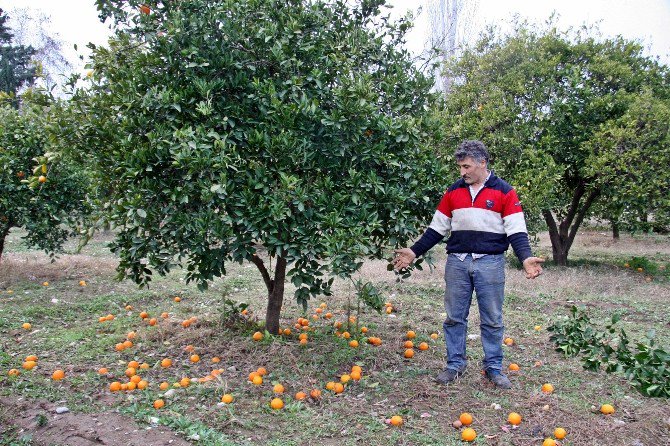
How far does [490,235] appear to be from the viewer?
427 centimetres

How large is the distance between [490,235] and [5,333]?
204 inches

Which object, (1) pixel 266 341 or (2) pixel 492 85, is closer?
(1) pixel 266 341

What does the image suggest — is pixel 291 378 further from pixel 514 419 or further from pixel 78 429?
pixel 514 419

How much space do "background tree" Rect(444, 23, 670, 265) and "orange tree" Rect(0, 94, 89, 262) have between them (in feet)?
21.7

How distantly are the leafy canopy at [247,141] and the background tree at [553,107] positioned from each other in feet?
19.7

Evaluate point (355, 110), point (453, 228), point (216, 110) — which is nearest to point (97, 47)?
point (216, 110)

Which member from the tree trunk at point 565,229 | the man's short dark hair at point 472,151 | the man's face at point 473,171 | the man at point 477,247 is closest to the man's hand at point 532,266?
the man at point 477,247

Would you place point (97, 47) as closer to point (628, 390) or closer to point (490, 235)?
point (490, 235)

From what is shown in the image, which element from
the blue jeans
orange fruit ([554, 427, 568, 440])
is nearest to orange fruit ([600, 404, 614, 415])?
orange fruit ([554, 427, 568, 440])

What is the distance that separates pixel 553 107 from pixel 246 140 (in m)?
7.85

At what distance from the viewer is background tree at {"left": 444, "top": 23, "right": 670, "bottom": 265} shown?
961 centimetres

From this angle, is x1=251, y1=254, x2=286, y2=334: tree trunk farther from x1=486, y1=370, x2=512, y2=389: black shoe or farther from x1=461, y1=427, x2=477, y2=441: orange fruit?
x1=461, y1=427, x2=477, y2=441: orange fruit

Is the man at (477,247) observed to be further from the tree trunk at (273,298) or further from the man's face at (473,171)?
the tree trunk at (273,298)

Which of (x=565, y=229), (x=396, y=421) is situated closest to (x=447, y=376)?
(x=396, y=421)
